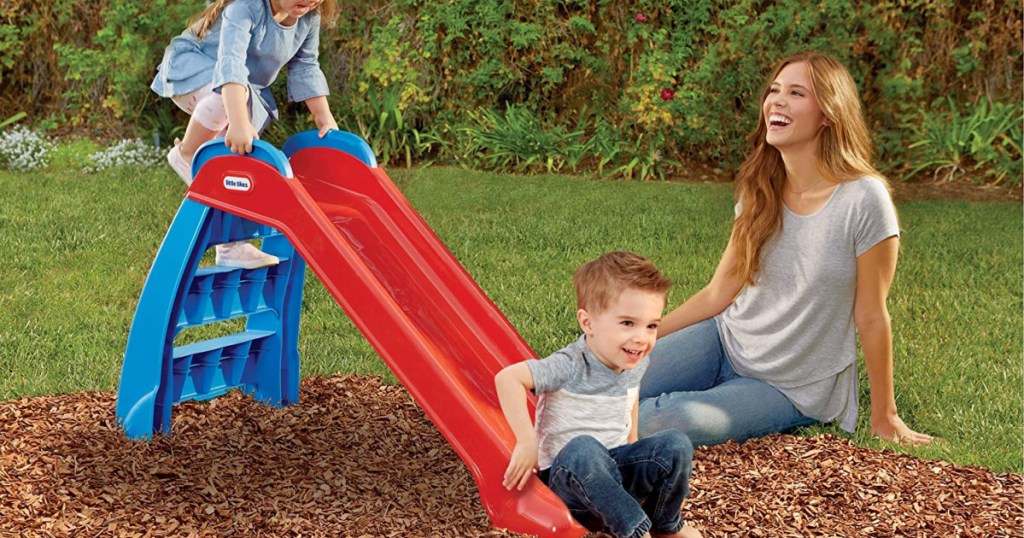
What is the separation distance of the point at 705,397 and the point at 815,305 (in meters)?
0.46

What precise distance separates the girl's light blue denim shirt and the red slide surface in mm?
282

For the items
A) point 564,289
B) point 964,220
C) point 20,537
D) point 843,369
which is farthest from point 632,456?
point 964,220

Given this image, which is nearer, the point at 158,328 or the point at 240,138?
the point at 240,138

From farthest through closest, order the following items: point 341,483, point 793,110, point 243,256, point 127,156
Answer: point 127,156 < point 243,256 < point 793,110 < point 341,483

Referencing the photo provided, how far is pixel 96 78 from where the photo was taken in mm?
10406

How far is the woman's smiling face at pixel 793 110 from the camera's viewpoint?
3852mm

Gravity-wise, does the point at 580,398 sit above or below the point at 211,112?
below

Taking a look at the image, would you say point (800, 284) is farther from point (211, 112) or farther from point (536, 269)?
point (536, 269)

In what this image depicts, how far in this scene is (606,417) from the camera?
122 inches

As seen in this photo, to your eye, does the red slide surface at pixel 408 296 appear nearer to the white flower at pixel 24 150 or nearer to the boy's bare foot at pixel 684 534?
the boy's bare foot at pixel 684 534

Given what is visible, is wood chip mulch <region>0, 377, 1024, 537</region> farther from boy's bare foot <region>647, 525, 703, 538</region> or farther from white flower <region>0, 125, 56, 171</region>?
white flower <region>0, 125, 56, 171</region>

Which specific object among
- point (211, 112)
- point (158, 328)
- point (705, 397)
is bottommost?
point (705, 397)

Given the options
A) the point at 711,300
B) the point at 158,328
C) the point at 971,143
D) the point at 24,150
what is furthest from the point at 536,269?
the point at 24,150

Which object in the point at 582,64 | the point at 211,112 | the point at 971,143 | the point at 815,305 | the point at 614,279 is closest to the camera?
the point at 614,279
